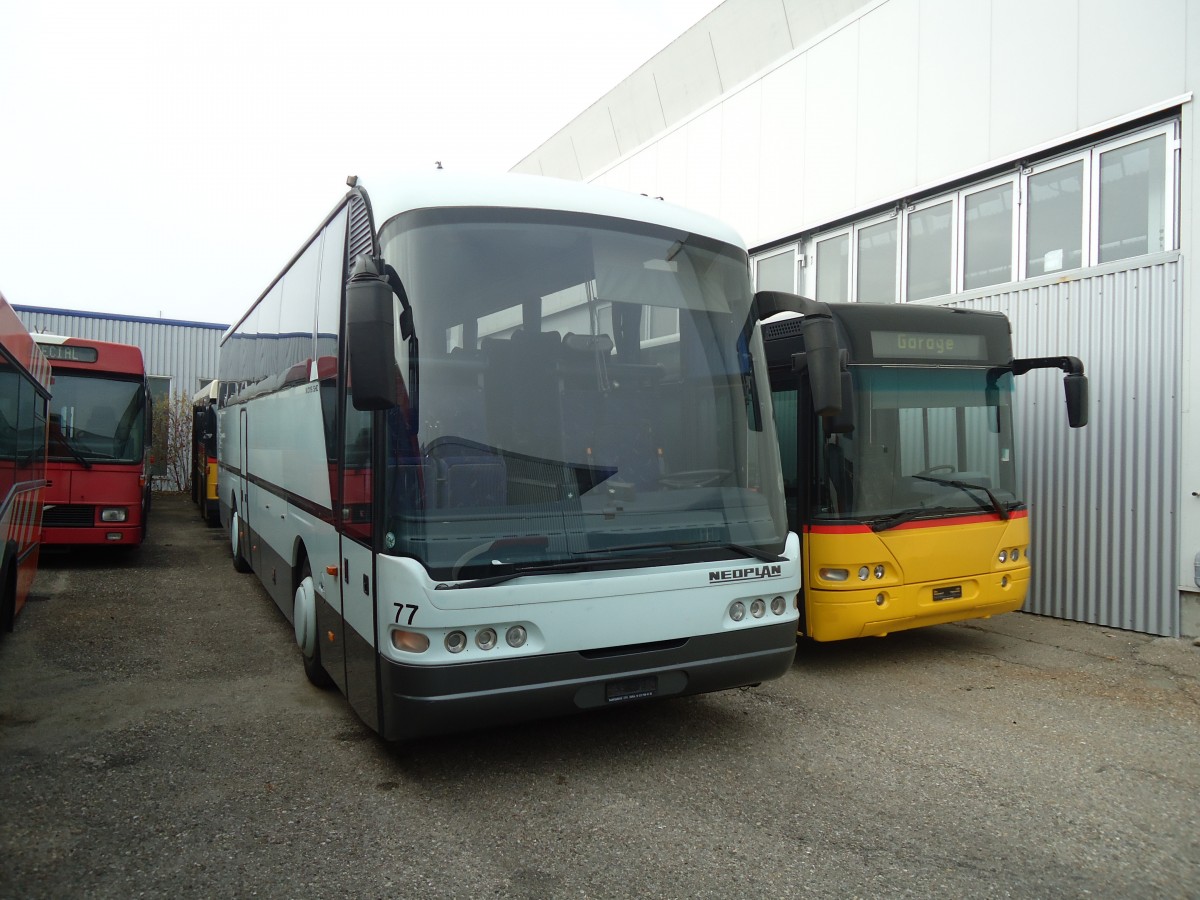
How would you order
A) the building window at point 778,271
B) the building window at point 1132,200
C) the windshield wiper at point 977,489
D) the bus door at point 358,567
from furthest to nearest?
1. the building window at point 778,271
2. the building window at point 1132,200
3. the windshield wiper at point 977,489
4. the bus door at point 358,567

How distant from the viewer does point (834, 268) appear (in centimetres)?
1155

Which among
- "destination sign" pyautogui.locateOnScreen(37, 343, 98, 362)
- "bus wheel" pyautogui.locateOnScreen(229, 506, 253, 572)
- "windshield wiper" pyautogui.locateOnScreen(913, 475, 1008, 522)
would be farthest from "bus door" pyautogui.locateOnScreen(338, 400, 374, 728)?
"destination sign" pyautogui.locateOnScreen(37, 343, 98, 362)

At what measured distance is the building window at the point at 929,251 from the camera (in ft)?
32.4

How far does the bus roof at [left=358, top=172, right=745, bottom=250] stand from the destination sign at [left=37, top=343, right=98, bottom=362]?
8.07 m

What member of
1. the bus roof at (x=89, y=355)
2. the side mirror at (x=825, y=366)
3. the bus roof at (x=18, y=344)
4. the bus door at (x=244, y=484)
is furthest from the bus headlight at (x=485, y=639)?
the bus roof at (x=89, y=355)

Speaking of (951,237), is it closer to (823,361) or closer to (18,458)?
(823,361)

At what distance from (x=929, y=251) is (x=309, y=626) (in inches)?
320

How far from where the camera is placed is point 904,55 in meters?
10.3

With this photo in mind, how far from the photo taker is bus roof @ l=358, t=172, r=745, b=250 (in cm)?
422

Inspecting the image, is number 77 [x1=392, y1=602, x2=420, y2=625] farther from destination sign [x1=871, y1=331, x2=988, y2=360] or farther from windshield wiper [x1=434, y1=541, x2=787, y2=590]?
destination sign [x1=871, y1=331, x2=988, y2=360]

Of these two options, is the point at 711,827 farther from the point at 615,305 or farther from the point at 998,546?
the point at 998,546

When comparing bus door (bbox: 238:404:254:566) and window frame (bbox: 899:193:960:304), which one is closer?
bus door (bbox: 238:404:254:566)

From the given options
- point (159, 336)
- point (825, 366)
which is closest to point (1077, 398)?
point (825, 366)

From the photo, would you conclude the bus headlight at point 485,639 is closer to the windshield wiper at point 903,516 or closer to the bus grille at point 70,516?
the windshield wiper at point 903,516
